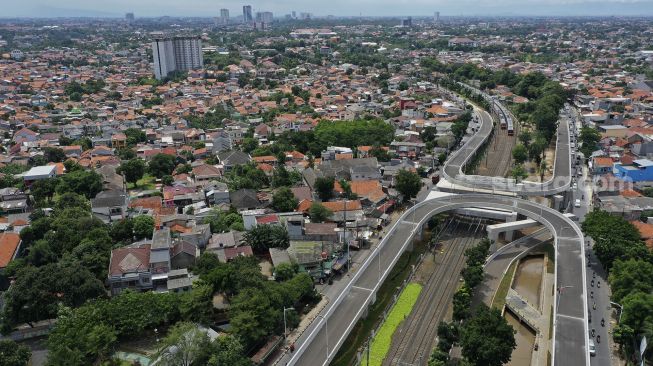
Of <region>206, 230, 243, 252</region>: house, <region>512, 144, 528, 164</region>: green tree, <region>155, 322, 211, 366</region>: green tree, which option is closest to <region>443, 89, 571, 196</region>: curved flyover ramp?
<region>512, 144, 528, 164</region>: green tree

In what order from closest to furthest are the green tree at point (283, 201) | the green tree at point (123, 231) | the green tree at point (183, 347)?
the green tree at point (183, 347) → the green tree at point (123, 231) → the green tree at point (283, 201)

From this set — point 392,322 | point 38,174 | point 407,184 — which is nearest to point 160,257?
point 392,322

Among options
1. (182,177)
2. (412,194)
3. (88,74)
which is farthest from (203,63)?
(412,194)

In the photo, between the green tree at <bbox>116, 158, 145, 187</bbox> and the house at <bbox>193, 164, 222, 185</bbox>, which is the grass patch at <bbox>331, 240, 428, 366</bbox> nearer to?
the house at <bbox>193, 164, 222, 185</bbox>

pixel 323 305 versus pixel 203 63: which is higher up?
pixel 203 63

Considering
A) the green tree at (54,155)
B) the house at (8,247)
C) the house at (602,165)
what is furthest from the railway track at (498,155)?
the green tree at (54,155)

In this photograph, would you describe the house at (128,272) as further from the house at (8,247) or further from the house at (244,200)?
the house at (244,200)

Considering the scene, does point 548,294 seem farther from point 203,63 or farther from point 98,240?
point 203,63
